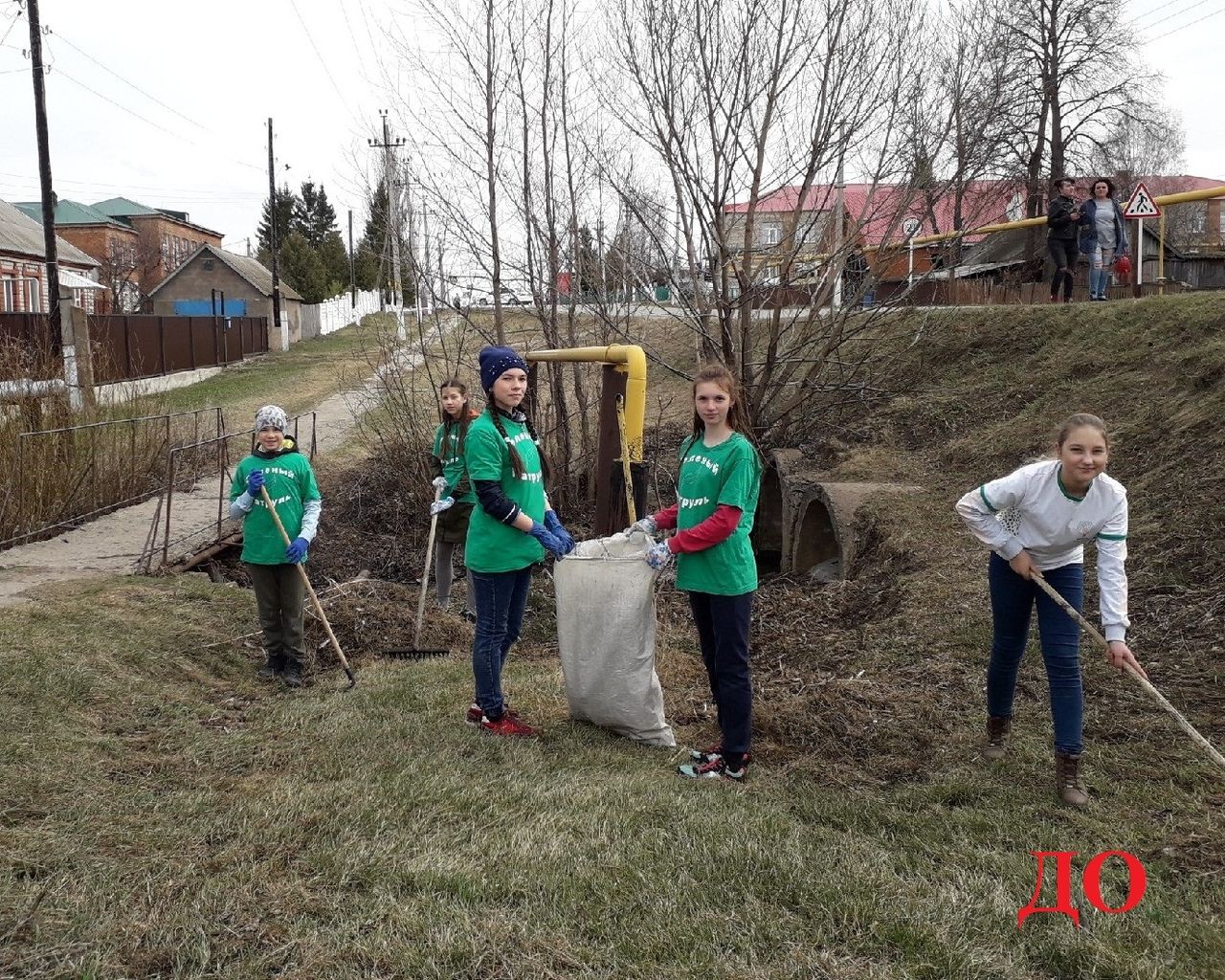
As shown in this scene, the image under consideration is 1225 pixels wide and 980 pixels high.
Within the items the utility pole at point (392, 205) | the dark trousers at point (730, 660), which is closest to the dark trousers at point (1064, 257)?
the utility pole at point (392, 205)

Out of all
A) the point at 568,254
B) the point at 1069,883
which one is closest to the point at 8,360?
the point at 568,254

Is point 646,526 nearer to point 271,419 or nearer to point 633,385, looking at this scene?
point 633,385

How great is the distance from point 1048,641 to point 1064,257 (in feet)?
33.6

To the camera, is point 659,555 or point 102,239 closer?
point 659,555

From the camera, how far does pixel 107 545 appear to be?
9.03 metres

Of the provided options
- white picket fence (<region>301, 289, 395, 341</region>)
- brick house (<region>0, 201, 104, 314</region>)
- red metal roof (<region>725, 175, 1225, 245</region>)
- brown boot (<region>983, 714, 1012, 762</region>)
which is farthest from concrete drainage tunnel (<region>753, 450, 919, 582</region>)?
white picket fence (<region>301, 289, 395, 341</region>)

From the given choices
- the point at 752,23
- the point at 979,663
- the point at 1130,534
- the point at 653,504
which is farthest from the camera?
the point at 653,504

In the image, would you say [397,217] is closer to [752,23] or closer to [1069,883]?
[752,23]

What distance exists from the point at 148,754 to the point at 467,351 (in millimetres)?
7299

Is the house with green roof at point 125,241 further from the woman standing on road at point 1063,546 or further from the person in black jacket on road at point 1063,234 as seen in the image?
the woman standing on road at point 1063,546

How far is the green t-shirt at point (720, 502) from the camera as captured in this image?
13.8 feet

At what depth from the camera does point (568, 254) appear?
412 inches

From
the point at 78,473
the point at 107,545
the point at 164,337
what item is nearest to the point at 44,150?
the point at 164,337

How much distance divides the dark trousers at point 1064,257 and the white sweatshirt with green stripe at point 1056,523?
9.83 m
